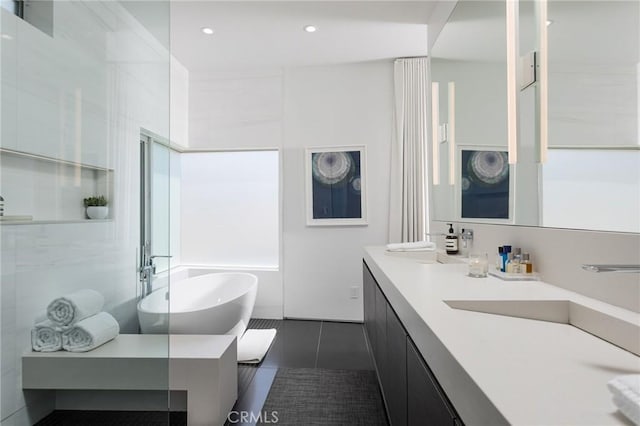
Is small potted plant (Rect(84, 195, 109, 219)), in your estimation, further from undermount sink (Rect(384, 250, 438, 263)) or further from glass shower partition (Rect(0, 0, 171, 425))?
undermount sink (Rect(384, 250, 438, 263))

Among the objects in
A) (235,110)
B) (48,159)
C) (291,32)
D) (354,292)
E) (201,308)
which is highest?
(291,32)

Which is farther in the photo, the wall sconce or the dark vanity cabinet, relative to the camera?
the wall sconce

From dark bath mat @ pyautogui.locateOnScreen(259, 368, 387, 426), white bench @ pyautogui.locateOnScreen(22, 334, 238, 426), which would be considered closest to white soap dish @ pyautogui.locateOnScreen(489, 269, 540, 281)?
dark bath mat @ pyautogui.locateOnScreen(259, 368, 387, 426)

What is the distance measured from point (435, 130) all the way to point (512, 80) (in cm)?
103

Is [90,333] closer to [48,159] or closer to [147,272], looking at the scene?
[147,272]

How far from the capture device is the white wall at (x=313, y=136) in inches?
137

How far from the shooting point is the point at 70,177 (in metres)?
1.46

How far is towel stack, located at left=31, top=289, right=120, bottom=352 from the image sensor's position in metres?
1.39

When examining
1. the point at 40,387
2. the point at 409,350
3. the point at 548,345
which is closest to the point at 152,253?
the point at 40,387

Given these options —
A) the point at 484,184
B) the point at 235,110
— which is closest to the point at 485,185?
the point at 484,184

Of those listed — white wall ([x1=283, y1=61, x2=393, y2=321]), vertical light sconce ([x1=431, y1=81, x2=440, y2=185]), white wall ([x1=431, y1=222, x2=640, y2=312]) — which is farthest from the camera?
white wall ([x1=283, y1=61, x2=393, y2=321])

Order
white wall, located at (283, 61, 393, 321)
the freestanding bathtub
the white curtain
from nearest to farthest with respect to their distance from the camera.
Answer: the freestanding bathtub → the white curtain → white wall, located at (283, 61, 393, 321)

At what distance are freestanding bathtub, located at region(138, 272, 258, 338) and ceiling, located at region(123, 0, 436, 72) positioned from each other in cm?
201

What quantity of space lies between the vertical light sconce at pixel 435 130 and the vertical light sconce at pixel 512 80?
3.04ft
